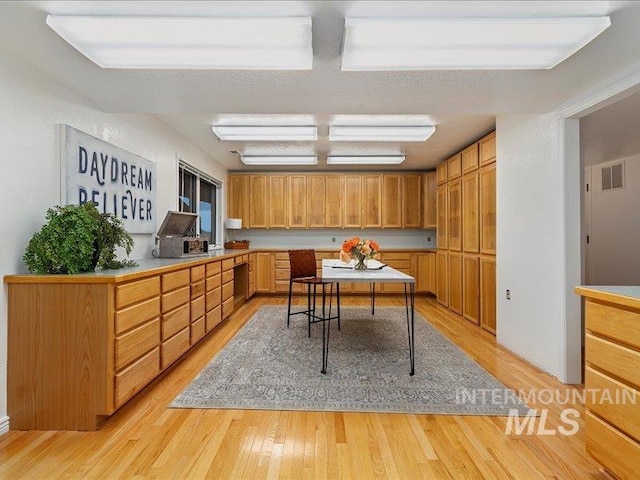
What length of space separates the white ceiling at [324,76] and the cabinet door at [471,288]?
192 cm

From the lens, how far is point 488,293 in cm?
398

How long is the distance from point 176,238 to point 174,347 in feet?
3.87

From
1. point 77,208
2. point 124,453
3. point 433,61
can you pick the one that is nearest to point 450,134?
point 433,61

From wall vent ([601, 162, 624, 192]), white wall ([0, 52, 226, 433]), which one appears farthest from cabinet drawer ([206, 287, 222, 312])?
wall vent ([601, 162, 624, 192])

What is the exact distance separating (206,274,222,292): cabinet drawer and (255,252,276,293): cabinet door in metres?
2.11

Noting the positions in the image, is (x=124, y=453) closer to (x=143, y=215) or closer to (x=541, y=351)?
(x=143, y=215)

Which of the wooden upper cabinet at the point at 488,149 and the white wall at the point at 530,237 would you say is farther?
the wooden upper cabinet at the point at 488,149

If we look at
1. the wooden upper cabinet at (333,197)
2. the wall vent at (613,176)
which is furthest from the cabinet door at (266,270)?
the wall vent at (613,176)

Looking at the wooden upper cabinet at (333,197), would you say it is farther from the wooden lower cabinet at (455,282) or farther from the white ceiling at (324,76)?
the white ceiling at (324,76)

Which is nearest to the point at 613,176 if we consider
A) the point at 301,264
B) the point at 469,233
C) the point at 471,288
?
the point at 469,233

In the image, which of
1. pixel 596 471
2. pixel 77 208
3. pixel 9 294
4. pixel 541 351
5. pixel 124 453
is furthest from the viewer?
pixel 541 351

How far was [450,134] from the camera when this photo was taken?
4152 mm

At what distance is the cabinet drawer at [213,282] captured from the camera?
12.4ft

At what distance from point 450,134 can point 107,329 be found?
405 cm
